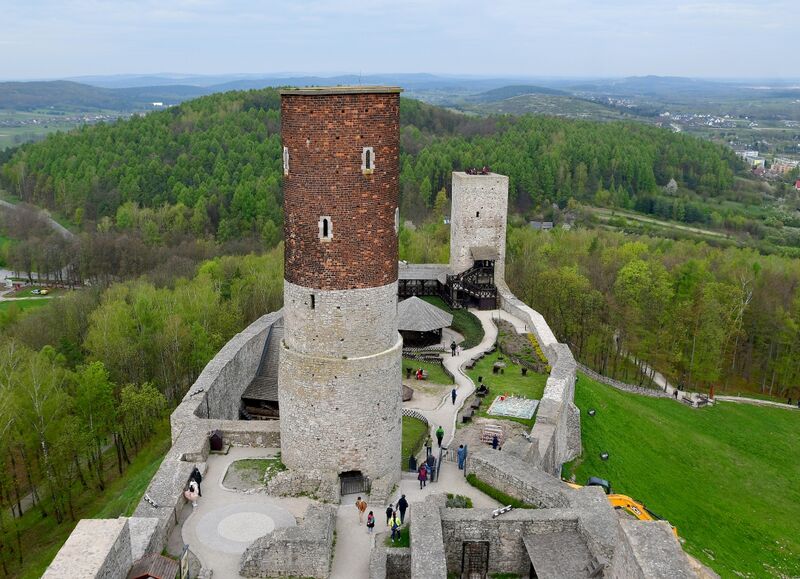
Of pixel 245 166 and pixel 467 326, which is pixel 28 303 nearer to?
pixel 245 166

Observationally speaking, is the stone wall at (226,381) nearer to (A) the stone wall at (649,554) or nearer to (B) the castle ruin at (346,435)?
(B) the castle ruin at (346,435)

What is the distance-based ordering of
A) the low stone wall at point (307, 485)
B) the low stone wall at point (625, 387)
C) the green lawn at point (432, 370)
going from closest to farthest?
the low stone wall at point (307, 485) < the green lawn at point (432, 370) < the low stone wall at point (625, 387)

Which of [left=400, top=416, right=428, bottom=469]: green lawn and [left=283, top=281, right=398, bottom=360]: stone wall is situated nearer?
[left=283, top=281, right=398, bottom=360]: stone wall

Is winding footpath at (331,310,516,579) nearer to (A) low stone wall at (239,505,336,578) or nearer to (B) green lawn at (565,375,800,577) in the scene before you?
(A) low stone wall at (239,505,336,578)

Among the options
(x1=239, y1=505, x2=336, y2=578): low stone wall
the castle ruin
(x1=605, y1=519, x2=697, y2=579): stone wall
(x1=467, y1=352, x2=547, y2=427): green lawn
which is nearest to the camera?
(x1=605, y1=519, x2=697, y2=579): stone wall

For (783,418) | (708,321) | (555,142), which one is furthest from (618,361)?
(555,142)

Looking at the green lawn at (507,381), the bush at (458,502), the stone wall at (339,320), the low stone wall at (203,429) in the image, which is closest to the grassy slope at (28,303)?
the low stone wall at (203,429)

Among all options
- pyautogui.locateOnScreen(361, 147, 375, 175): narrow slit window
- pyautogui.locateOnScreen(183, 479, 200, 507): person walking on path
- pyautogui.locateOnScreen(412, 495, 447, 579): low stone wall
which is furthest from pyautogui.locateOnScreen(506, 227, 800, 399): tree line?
pyautogui.locateOnScreen(183, 479, 200, 507): person walking on path
